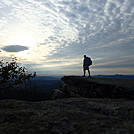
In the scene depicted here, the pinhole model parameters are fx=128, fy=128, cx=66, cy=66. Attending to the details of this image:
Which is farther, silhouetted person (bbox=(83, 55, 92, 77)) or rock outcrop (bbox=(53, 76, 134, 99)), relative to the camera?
silhouetted person (bbox=(83, 55, 92, 77))

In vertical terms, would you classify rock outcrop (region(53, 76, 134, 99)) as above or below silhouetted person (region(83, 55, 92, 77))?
below

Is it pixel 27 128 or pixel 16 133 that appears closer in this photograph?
pixel 16 133

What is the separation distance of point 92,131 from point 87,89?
374 inches

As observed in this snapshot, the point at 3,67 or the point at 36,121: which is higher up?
the point at 3,67

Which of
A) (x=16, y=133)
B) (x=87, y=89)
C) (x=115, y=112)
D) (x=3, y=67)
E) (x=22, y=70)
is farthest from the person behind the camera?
(x=22, y=70)

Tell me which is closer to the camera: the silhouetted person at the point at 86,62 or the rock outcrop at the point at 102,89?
the rock outcrop at the point at 102,89

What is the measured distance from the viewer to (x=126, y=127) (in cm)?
272

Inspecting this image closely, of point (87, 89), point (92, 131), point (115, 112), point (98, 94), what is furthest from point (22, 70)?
point (92, 131)

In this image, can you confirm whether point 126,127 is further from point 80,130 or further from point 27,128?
point 27,128

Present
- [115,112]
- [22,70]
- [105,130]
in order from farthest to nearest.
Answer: [22,70] < [115,112] < [105,130]

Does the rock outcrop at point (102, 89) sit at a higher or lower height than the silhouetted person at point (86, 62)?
lower

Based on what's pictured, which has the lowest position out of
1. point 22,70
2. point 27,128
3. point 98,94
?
point 98,94

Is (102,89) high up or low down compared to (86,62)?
down

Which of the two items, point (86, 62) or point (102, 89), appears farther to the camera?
point (86, 62)
